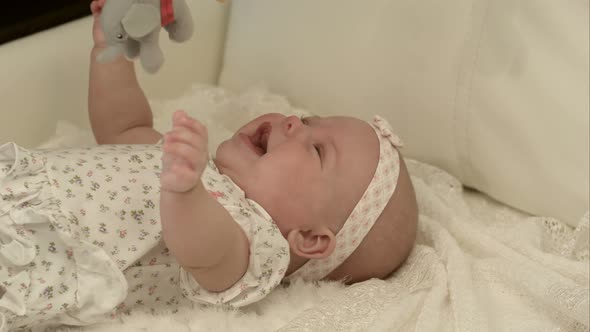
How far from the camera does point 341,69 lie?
4.52ft

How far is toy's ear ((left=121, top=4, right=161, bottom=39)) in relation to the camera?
0.92 meters

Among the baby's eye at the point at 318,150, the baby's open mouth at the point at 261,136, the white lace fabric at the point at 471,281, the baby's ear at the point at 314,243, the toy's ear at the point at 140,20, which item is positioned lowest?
the white lace fabric at the point at 471,281

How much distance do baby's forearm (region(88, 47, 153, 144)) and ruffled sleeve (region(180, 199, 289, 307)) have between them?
31 cm

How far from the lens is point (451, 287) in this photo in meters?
1.09

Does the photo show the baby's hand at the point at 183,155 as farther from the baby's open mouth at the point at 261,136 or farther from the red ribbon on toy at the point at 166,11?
the baby's open mouth at the point at 261,136

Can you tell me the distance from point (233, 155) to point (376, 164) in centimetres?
21

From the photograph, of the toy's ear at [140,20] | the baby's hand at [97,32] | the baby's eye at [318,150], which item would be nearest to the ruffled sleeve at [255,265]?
the baby's eye at [318,150]

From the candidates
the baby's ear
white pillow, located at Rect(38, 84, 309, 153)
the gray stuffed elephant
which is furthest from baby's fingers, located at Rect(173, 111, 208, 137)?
white pillow, located at Rect(38, 84, 309, 153)

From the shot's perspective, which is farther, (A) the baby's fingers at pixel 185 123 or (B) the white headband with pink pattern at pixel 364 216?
(B) the white headband with pink pattern at pixel 364 216

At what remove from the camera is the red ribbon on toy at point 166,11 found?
0.95 metres

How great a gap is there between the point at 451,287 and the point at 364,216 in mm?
164

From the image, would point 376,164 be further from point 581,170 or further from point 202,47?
point 202,47

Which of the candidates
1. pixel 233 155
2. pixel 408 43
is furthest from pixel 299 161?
pixel 408 43

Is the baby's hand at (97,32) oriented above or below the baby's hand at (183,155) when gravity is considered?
below
